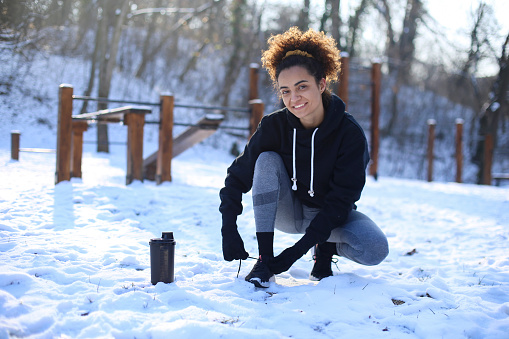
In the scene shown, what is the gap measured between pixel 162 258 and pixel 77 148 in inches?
155

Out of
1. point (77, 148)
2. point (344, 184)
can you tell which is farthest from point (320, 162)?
point (77, 148)

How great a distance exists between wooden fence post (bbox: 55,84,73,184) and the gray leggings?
137 inches

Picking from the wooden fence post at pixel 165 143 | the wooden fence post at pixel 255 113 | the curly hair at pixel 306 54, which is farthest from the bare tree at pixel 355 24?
the curly hair at pixel 306 54

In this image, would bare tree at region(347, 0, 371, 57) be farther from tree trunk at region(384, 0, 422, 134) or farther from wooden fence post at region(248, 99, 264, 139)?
wooden fence post at region(248, 99, 264, 139)

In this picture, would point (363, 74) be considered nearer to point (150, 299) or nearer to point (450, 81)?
point (150, 299)

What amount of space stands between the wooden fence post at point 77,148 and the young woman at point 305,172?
3.76m

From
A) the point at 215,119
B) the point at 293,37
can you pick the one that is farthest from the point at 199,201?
the point at 293,37

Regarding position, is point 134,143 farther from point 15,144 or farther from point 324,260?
point 15,144

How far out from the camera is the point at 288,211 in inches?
97.2

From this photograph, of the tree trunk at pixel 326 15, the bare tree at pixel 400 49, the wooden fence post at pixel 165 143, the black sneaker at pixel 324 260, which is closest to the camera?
the black sneaker at pixel 324 260

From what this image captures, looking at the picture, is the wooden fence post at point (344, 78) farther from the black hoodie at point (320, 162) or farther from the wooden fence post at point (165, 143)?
the black hoodie at point (320, 162)

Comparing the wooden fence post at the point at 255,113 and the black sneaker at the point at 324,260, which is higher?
the wooden fence post at the point at 255,113

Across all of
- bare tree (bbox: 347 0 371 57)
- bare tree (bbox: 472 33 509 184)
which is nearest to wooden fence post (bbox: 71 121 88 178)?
bare tree (bbox: 472 33 509 184)

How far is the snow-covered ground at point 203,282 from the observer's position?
171cm
